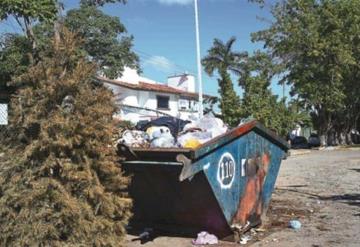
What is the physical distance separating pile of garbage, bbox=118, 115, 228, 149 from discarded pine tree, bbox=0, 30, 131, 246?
1336mm

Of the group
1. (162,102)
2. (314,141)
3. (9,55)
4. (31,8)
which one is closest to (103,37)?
(9,55)

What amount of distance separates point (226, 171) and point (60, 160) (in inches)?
97.0

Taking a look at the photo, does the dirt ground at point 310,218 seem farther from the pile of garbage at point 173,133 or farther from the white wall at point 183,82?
the white wall at point 183,82

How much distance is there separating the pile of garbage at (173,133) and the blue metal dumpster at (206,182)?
276 mm

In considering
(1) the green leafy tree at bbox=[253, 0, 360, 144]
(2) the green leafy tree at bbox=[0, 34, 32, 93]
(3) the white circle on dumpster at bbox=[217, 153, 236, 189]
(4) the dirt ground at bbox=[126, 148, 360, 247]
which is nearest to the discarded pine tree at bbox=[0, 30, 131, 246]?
(3) the white circle on dumpster at bbox=[217, 153, 236, 189]

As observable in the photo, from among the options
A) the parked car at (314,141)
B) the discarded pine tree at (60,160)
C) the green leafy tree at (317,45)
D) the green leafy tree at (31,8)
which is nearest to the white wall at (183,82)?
the parked car at (314,141)

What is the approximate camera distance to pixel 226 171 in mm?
7273

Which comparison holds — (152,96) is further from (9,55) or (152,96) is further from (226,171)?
(226,171)

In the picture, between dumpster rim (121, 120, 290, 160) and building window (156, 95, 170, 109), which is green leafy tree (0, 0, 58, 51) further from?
building window (156, 95, 170, 109)

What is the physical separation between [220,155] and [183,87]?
182 feet

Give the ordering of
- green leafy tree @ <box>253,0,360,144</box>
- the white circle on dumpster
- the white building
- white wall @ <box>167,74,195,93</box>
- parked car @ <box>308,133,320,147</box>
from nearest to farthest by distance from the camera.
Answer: the white circle on dumpster
green leafy tree @ <box>253,0,360,144</box>
the white building
parked car @ <box>308,133,320,147</box>
white wall @ <box>167,74,195,93</box>

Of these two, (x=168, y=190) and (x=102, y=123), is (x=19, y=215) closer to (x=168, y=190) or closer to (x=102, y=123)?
(x=102, y=123)

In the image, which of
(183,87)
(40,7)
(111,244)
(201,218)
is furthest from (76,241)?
(183,87)

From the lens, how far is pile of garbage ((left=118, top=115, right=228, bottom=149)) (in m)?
7.21
